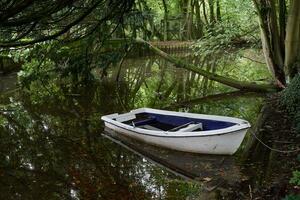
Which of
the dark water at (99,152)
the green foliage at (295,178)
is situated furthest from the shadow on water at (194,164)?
the green foliage at (295,178)

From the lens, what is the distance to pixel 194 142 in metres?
8.67

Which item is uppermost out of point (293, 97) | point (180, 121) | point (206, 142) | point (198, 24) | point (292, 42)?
point (198, 24)

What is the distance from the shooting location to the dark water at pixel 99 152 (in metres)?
7.33

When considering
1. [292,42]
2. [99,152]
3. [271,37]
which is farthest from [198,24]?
[99,152]

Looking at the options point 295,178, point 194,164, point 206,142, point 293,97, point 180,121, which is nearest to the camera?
point 295,178

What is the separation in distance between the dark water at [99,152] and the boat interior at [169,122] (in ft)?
2.06

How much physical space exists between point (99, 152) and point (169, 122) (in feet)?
6.76

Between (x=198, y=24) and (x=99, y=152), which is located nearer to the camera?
(x=99, y=152)

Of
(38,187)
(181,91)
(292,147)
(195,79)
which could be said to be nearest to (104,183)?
(38,187)

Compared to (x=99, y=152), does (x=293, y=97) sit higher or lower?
higher

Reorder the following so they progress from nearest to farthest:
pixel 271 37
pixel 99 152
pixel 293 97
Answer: pixel 99 152, pixel 293 97, pixel 271 37

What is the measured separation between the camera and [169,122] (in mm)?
10406

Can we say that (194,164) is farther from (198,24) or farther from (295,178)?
(198,24)

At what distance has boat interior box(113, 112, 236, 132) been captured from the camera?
9.26m
